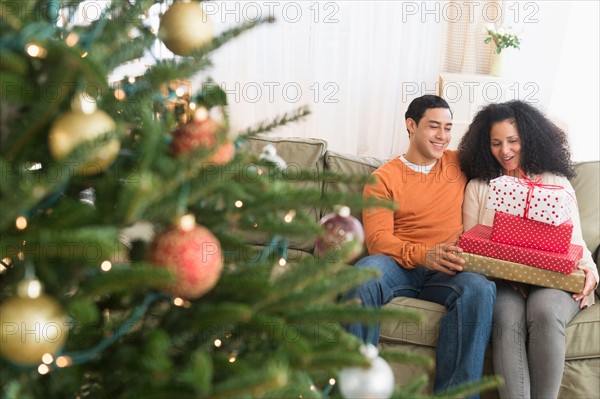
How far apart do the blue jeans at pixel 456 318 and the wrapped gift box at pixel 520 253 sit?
9 centimetres

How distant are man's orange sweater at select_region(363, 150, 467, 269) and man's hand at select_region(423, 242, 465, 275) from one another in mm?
→ 103

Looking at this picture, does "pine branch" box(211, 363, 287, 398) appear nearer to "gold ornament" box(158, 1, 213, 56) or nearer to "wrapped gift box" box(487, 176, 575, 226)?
"gold ornament" box(158, 1, 213, 56)

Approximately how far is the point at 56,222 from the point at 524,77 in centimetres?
403

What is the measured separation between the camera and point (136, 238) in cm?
84

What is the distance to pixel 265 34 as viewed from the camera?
4.68 meters

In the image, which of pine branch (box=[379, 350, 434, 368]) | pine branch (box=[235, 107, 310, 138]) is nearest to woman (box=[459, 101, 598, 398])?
pine branch (box=[379, 350, 434, 368])

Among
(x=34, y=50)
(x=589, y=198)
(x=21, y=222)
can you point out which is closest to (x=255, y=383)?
(x=21, y=222)

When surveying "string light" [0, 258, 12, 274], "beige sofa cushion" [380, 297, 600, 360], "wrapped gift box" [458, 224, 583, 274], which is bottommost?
"beige sofa cushion" [380, 297, 600, 360]

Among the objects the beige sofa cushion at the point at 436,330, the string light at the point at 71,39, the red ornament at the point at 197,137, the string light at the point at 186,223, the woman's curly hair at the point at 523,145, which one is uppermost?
the string light at the point at 71,39

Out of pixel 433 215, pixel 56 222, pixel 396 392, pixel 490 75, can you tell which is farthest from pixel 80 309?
pixel 490 75

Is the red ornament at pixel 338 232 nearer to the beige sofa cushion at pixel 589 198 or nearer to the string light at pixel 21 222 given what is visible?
the string light at pixel 21 222

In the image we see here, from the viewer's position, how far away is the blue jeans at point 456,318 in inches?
80.0

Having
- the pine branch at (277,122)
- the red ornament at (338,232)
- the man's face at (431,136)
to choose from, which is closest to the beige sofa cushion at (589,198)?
the man's face at (431,136)

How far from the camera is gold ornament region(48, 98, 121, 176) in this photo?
2.22 ft
